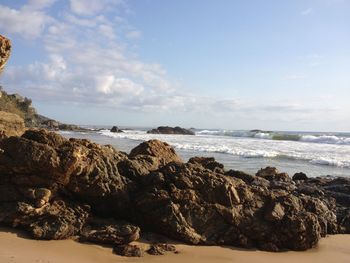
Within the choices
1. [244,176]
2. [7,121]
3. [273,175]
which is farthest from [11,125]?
[273,175]

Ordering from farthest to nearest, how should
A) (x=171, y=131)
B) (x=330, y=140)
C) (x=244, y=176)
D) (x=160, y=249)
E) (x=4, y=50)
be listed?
(x=171, y=131)
(x=330, y=140)
(x=244, y=176)
(x=4, y=50)
(x=160, y=249)

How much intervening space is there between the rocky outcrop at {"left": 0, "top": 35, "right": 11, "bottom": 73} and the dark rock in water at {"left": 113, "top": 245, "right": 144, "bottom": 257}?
3.81m

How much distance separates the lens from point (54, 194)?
18.7ft

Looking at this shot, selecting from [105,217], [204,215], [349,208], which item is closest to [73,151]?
[105,217]

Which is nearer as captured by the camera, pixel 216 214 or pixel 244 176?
pixel 216 214

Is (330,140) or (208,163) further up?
(330,140)

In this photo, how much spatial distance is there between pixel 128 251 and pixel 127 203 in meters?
0.95

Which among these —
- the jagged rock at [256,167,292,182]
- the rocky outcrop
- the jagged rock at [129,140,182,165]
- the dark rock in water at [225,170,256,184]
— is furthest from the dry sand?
the jagged rock at [256,167,292,182]

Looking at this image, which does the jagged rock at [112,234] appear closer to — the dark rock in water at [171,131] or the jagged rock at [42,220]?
the jagged rock at [42,220]

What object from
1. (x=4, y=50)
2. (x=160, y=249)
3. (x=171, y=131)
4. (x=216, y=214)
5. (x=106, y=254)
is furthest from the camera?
(x=171, y=131)

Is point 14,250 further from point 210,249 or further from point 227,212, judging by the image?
point 227,212

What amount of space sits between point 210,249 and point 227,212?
621 mm

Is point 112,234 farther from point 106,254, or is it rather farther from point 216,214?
point 216,214

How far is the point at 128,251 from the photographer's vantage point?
17.0 feet
